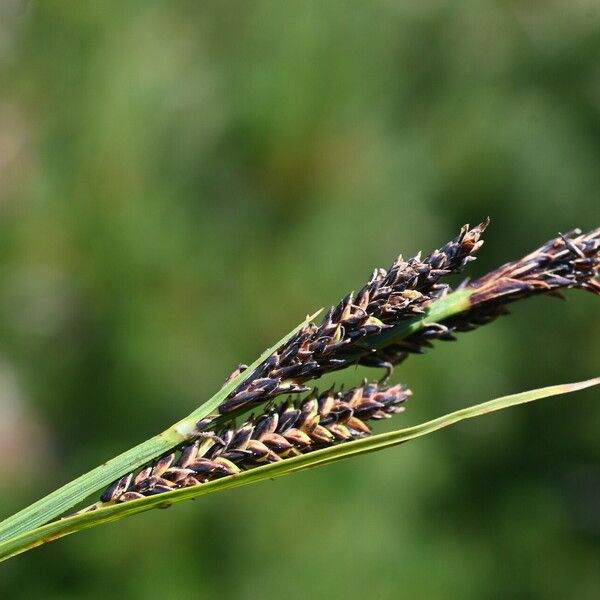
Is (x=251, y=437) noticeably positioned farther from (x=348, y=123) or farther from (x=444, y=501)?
(x=444, y=501)

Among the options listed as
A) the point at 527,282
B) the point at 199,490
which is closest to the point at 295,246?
the point at 527,282

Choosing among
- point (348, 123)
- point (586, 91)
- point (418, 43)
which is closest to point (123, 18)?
point (348, 123)

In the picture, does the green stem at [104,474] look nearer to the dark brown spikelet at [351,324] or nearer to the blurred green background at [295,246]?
the dark brown spikelet at [351,324]

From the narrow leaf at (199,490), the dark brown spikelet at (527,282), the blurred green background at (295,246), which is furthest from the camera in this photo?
the blurred green background at (295,246)

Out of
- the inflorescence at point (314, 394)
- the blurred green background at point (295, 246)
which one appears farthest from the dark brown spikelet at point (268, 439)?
the blurred green background at point (295, 246)

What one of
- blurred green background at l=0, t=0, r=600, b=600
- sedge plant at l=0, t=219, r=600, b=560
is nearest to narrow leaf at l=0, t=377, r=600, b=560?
sedge plant at l=0, t=219, r=600, b=560

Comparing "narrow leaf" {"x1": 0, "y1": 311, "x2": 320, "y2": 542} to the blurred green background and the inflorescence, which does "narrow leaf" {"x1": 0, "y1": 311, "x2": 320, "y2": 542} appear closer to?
the inflorescence
